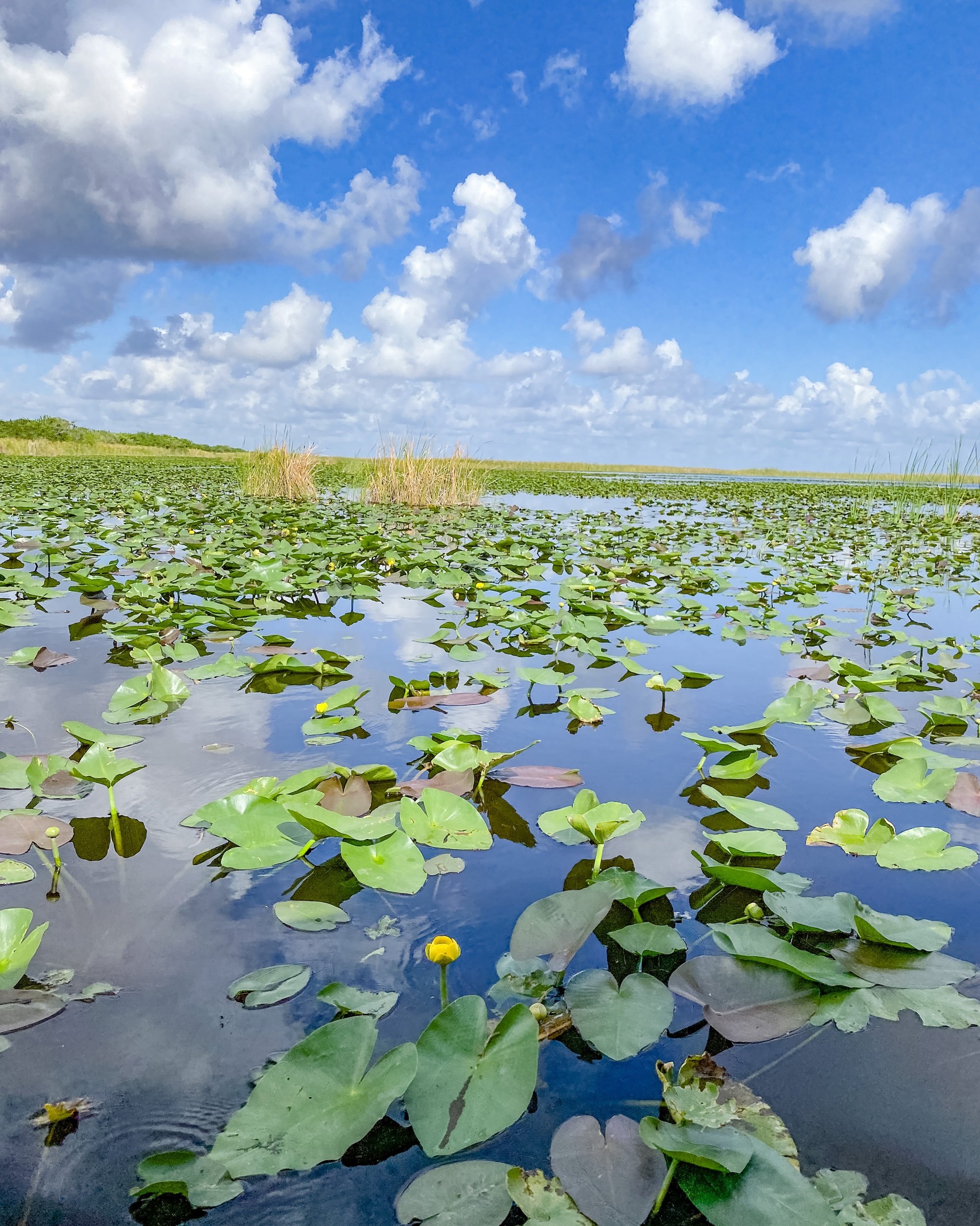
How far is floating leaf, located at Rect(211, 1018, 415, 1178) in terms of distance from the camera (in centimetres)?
67

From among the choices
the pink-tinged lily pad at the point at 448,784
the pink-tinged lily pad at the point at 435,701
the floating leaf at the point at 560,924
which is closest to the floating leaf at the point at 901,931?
the floating leaf at the point at 560,924

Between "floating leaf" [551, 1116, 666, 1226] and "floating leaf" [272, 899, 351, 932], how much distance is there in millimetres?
470

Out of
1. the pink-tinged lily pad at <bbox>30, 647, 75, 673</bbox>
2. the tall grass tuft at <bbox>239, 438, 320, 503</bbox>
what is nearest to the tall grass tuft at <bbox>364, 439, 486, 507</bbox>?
the tall grass tuft at <bbox>239, 438, 320, 503</bbox>

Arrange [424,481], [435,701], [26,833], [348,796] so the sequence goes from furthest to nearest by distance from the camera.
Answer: [424,481] < [435,701] < [348,796] < [26,833]

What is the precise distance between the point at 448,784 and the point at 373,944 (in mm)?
491

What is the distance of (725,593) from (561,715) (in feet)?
8.11

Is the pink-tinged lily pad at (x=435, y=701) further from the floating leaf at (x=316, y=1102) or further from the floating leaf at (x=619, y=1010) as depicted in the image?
the floating leaf at (x=316, y=1102)

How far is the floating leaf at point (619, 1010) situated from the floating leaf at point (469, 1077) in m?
0.10

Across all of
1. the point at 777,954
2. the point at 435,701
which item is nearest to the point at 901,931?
the point at 777,954

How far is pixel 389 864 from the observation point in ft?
3.76

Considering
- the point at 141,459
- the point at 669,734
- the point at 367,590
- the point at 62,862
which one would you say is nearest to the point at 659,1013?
the point at 62,862

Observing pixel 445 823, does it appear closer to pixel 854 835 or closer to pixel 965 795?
pixel 854 835

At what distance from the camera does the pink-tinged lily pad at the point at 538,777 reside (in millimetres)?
1543

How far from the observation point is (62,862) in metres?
1.22
